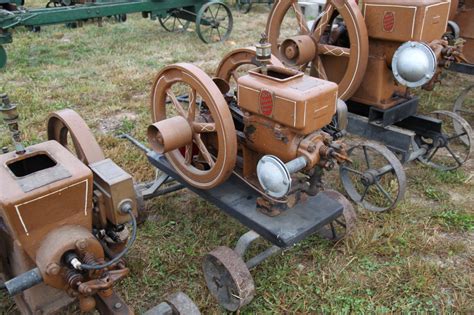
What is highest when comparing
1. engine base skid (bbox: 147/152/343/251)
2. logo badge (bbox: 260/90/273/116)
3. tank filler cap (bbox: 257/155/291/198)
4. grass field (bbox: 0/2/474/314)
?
logo badge (bbox: 260/90/273/116)

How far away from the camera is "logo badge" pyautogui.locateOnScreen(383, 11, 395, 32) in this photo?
10.2 ft

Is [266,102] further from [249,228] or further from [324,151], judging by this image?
[249,228]

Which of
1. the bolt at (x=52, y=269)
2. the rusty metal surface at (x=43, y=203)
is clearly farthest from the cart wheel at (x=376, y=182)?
the bolt at (x=52, y=269)

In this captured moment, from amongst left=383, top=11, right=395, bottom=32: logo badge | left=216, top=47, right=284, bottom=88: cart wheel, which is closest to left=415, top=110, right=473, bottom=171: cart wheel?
left=383, top=11, right=395, bottom=32: logo badge

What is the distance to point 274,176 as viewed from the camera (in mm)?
2078

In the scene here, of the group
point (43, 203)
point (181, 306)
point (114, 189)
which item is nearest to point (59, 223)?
point (43, 203)

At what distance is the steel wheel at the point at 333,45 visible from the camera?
3150mm

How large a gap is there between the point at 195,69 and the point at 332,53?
55.8 inches

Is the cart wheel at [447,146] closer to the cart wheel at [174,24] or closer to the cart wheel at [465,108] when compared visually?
the cart wheel at [465,108]

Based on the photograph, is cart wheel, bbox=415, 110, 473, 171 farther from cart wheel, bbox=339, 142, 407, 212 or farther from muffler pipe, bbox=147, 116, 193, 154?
muffler pipe, bbox=147, 116, 193, 154

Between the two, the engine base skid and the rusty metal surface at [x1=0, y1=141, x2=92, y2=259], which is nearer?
the rusty metal surface at [x1=0, y1=141, x2=92, y2=259]

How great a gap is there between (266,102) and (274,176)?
1.31 ft

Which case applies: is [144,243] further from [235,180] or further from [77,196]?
[77,196]

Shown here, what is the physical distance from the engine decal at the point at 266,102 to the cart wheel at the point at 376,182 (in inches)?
38.7
